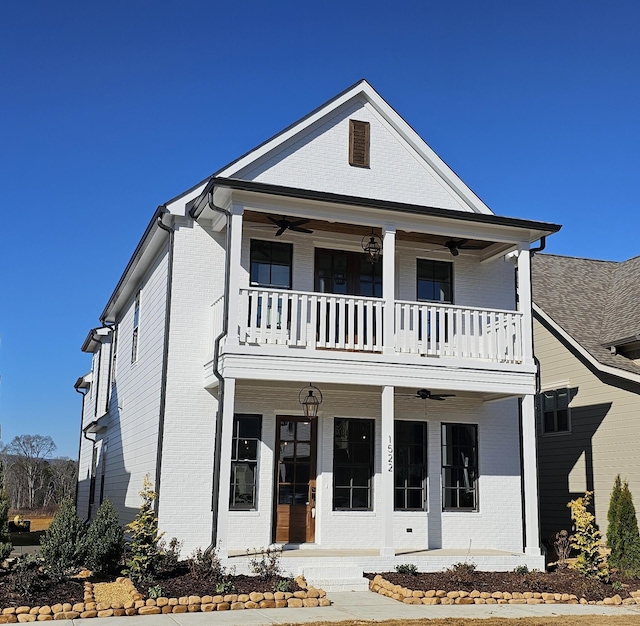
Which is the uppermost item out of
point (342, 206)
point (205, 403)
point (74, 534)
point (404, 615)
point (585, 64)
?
point (585, 64)

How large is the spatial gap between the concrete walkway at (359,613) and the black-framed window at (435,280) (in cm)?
641

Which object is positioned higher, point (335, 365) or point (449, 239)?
point (449, 239)

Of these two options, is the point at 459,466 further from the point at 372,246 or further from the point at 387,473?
the point at 372,246

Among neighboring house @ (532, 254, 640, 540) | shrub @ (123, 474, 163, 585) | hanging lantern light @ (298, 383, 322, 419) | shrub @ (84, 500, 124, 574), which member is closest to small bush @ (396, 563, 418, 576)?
hanging lantern light @ (298, 383, 322, 419)

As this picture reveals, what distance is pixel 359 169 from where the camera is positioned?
630 inches

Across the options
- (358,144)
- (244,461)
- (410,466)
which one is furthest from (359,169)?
(244,461)

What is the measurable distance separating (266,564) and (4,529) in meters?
3.95

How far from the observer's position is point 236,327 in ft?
42.4

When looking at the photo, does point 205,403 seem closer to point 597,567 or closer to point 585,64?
point 597,567

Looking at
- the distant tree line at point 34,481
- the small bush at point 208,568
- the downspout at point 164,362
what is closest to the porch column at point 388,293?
the downspout at point 164,362

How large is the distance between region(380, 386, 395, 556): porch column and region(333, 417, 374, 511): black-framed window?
1650mm

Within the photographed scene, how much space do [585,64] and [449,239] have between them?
4.08m

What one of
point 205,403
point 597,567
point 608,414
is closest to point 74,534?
point 205,403

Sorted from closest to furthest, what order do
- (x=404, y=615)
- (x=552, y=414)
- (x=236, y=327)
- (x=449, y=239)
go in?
(x=404, y=615) < (x=236, y=327) < (x=449, y=239) < (x=552, y=414)
